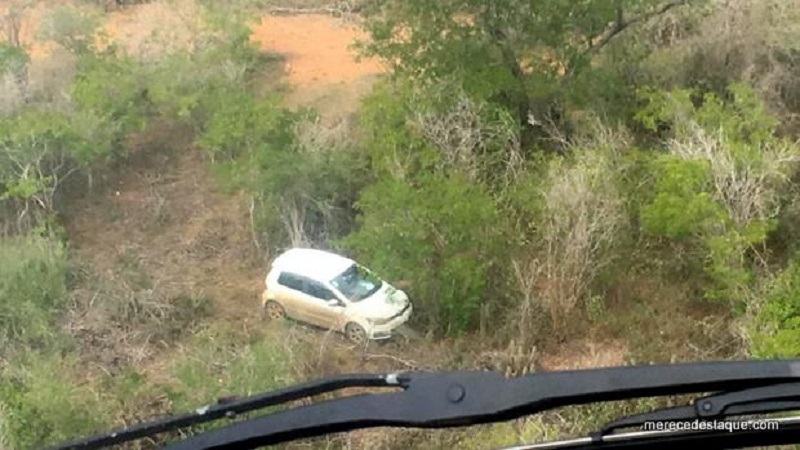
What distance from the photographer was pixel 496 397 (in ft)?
5.29

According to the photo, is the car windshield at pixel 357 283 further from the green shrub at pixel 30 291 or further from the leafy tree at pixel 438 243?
the green shrub at pixel 30 291

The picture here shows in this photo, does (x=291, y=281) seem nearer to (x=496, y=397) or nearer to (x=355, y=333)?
(x=355, y=333)

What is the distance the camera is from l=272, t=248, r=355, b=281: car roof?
781 centimetres

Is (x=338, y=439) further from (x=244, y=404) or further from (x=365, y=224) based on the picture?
(x=244, y=404)

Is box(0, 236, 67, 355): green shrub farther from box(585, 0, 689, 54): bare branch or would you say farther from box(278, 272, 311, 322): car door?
box(585, 0, 689, 54): bare branch

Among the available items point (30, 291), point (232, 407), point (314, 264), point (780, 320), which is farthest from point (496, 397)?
point (30, 291)

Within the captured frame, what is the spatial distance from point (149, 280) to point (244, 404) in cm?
683

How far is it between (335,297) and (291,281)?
366 millimetres

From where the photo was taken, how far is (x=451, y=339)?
25.2 ft

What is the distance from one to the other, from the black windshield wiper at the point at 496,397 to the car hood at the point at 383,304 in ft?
19.5

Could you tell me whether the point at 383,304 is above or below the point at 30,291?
above

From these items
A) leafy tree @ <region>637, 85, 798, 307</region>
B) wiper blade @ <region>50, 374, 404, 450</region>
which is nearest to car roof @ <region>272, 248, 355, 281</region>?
leafy tree @ <region>637, 85, 798, 307</region>

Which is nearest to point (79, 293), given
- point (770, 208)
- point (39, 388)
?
point (39, 388)

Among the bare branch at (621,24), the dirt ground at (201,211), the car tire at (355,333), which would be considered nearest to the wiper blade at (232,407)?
the dirt ground at (201,211)
